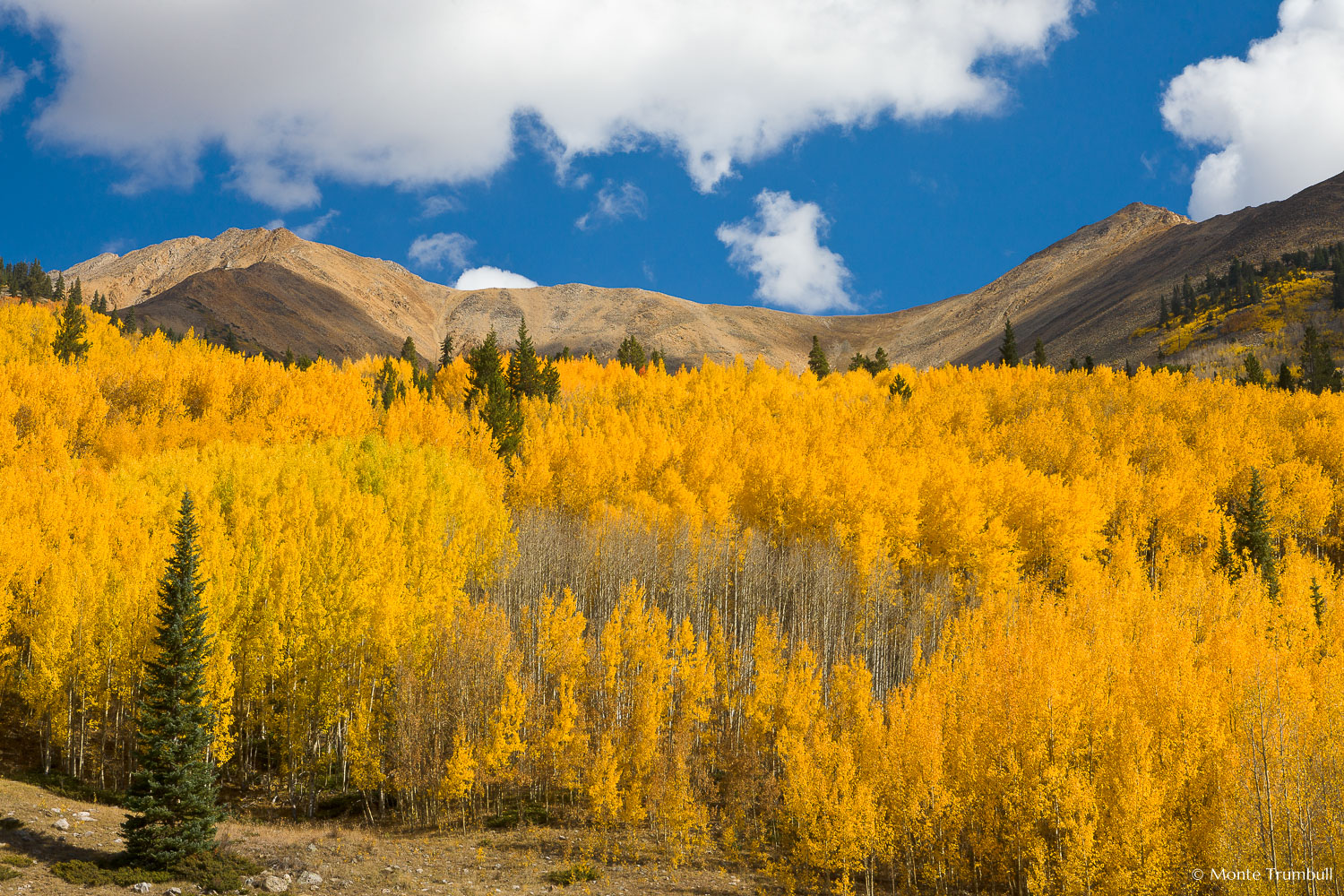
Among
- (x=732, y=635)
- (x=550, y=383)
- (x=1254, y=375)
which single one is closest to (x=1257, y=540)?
(x=732, y=635)

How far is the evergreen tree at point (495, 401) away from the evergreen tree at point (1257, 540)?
60385mm

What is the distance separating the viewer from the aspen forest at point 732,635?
36156 millimetres

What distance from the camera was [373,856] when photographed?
1373 inches

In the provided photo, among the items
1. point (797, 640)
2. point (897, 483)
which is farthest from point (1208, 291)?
point (797, 640)

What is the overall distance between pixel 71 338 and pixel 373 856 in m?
103

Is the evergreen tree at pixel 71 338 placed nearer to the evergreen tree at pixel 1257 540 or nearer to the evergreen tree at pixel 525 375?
the evergreen tree at pixel 525 375

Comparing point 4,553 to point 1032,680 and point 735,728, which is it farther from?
point 1032,680

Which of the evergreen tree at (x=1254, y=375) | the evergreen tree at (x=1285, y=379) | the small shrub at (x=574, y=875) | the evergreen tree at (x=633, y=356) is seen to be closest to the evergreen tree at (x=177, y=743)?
the small shrub at (x=574, y=875)

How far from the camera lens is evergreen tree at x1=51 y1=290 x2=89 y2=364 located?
345ft

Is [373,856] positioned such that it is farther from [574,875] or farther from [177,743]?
[177,743]

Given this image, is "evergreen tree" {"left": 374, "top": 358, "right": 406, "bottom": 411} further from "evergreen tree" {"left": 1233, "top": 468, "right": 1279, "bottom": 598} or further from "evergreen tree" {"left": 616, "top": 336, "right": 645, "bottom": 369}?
"evergreen tree" {"left": 1233, "top": 468, "right": 1279, "bottom": 598}

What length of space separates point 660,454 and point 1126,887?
2111 inches

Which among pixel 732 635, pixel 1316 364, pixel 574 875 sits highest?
pixel 1316 364

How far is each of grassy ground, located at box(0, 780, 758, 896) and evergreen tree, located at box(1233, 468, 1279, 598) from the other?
4879 centimetres
